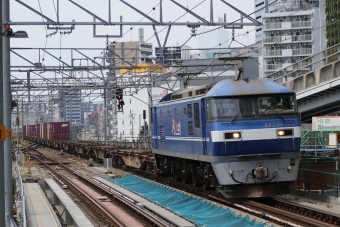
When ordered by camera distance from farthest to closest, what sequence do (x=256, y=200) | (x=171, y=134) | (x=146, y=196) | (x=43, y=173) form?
(x=43, y=173) < (x=171, y=134) < (x=146, y=196) < (x=256, y=200)

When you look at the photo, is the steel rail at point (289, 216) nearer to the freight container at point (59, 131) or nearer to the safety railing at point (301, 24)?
the freight container at point (59, 131)

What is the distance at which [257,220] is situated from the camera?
48.2 ft

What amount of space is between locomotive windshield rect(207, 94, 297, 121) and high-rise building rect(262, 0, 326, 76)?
71.6m

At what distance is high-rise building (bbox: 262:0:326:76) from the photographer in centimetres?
8888

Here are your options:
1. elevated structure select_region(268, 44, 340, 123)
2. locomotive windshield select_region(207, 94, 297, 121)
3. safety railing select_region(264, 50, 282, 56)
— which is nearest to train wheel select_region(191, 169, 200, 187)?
locomotive windshield select_region(207, 94, 297, 121)

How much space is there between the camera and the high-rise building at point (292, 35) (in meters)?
88.9

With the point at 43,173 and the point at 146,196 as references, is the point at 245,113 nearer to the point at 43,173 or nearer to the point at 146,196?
the point at 146,196

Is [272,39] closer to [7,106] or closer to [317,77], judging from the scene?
[317,77]

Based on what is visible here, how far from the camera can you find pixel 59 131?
6906 cm

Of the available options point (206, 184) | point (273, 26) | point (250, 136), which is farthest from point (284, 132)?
point (273, 26)

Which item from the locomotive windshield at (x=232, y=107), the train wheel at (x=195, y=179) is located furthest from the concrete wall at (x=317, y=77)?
the locomotive windshield at (x=232, y=107)

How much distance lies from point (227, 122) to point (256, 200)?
256 centimetres

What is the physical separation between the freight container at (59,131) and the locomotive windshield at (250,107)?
52741 millimetres

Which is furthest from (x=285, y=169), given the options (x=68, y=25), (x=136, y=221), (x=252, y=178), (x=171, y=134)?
(x=68, y=25)
